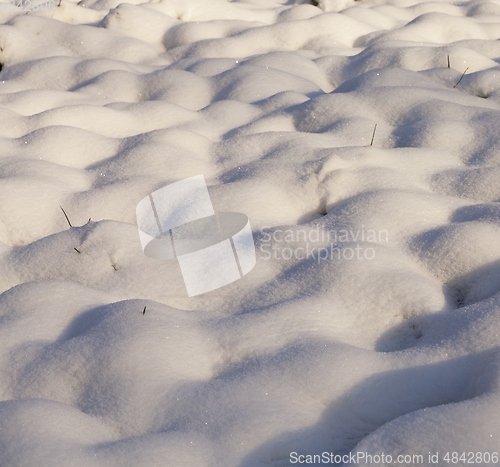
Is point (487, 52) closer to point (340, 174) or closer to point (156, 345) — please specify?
point (340, 174)

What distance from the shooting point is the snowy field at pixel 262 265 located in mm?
960

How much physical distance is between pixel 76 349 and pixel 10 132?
1.52 m

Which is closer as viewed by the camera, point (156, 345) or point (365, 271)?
point (156, 345)

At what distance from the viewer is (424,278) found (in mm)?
1399

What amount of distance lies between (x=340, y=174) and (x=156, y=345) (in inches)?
40.7

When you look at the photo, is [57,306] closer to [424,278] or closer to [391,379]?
[391,379]

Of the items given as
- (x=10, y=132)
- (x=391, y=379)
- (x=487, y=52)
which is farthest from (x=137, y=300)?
(x=487, y=52)

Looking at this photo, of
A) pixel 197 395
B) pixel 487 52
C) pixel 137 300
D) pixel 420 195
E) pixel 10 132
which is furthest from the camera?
pixel 487 52

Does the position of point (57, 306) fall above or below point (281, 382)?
above

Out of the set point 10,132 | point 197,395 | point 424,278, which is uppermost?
point 10,132

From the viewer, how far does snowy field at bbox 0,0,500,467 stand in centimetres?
96

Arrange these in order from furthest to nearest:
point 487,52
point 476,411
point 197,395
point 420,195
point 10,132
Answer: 1. point 487,52
2. point 10,132
3. point 420,195
4. point 197,395
5. point 476,411

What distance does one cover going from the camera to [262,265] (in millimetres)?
1527

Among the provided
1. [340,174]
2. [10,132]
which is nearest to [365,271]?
[340,174]
